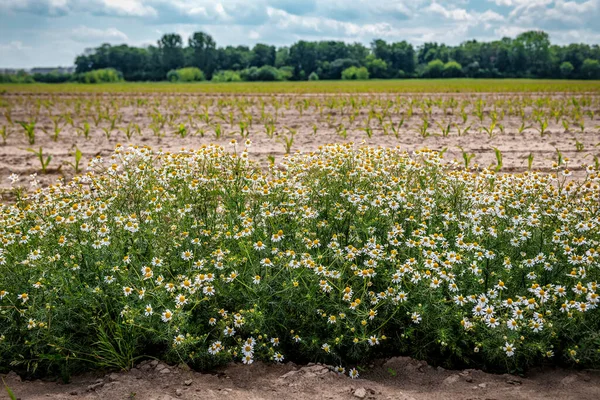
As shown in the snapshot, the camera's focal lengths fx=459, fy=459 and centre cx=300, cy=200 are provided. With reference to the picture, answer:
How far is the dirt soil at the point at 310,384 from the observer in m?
3.50

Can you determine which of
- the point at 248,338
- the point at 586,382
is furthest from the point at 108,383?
the point at 586,382

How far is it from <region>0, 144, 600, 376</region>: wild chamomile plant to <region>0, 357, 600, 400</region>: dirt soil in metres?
0.15

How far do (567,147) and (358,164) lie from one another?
8990mm

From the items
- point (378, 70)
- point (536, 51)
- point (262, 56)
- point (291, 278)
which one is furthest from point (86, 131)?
point (536, 51)

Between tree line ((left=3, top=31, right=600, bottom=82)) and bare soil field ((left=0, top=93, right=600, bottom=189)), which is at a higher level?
tree line ((left=3, top=31, right=600, bottom=82))

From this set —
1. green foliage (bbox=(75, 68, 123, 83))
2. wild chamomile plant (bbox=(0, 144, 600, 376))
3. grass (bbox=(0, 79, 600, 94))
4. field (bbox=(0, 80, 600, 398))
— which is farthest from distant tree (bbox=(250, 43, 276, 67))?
wild chamomile plant (bbox=(0, 144, 600, 376))

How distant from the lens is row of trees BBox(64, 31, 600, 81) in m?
104

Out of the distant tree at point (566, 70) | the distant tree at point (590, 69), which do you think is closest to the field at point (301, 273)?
the distant tree at point (590, 69)

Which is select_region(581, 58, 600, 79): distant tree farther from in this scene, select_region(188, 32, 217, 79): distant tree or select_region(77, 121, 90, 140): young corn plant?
select_region(77, 121, 90, 140): young corn plant

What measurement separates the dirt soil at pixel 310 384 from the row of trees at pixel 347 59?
326ft

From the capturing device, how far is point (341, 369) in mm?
3877

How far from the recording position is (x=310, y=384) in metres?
3.61

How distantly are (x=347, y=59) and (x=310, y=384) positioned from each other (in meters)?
114

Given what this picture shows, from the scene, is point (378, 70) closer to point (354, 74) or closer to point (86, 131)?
point (354, 74)
